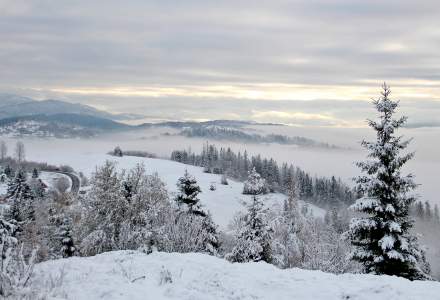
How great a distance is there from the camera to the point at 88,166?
611 ft

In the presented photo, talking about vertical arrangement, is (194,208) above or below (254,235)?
above

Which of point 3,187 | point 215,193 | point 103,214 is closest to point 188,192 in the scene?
point 103,214

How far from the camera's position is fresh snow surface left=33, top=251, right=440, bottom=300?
11648 millimetres

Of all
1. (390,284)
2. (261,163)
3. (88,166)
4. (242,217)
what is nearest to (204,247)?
(242,217)

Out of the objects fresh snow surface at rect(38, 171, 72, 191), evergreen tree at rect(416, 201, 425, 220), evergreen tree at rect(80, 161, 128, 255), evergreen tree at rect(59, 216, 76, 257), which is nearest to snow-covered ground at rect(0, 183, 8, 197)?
fresh snow surface at rect(38, 171, 72, 191)

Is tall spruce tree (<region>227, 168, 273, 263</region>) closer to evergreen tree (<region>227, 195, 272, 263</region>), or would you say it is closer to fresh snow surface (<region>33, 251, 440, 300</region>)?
evergreen tree (<region>227, 195, 272, 263</region>)

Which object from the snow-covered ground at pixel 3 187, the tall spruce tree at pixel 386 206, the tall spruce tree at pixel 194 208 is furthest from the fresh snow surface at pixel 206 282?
the snow-covered ground at pixel 3 187

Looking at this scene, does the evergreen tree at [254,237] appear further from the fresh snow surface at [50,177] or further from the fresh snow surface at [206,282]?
the fresh snow surface at [50,177]

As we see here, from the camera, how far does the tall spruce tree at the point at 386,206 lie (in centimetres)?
1861

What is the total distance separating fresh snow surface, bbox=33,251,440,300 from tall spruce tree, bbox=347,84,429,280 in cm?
544

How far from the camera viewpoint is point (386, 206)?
62.4ft

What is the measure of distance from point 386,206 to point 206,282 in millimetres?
9768

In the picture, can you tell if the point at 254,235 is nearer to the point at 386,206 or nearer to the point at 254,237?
the point at 254,237

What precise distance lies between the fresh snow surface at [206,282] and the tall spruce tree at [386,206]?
5.44m
